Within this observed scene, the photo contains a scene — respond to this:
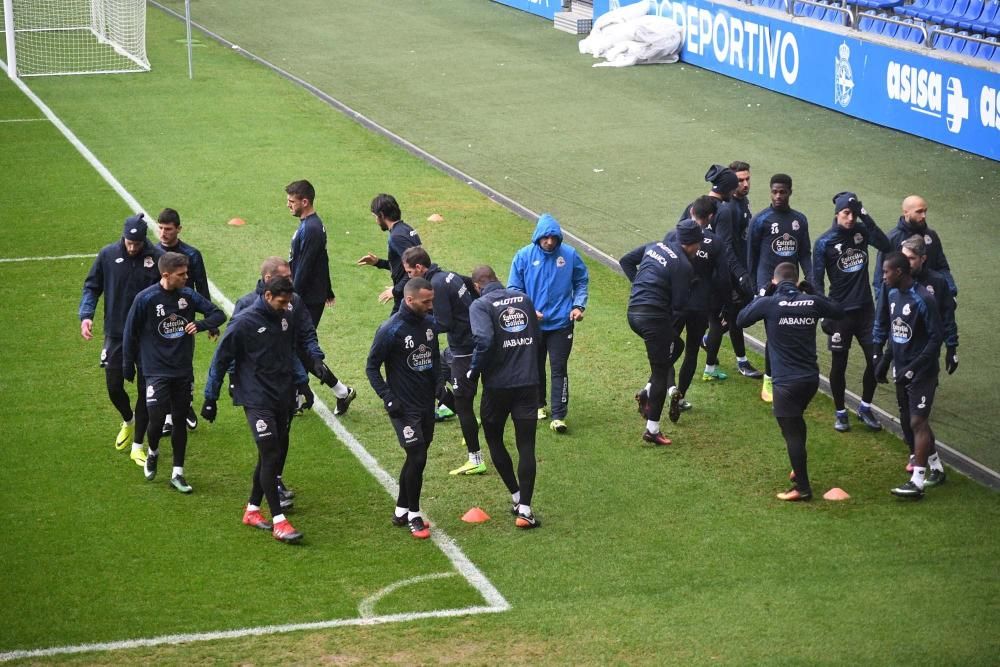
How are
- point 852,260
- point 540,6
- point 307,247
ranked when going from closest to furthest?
point 852,260
point 307,247
point 540,6

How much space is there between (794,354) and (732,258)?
2.57 meters

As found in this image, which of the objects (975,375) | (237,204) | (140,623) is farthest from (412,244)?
(237,204)

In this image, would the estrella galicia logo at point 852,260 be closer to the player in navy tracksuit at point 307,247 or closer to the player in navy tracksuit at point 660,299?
the player in navy tracksuit at point 660,299

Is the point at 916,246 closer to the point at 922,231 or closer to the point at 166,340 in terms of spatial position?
the point at 922,231

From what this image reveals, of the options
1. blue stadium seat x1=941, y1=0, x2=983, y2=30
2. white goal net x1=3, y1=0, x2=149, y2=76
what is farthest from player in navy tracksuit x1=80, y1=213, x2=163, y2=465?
white goal net x1=3, y1=0, x2=149, y2=76

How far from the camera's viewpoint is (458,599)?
9.53 m

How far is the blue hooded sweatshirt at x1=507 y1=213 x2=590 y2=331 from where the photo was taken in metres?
12.2

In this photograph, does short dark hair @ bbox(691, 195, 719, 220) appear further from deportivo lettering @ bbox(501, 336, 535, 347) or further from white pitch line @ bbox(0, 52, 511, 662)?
white pitch line @ bbox(0, 52, 511, 662)

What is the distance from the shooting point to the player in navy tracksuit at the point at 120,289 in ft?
38.6

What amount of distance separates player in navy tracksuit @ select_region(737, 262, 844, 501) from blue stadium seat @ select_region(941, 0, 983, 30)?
51.3 feet

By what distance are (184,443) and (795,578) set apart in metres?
4.94

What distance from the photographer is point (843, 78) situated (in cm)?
2550

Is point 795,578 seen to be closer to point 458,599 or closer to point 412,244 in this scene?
point 458,599

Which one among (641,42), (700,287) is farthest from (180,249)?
(641,42)
